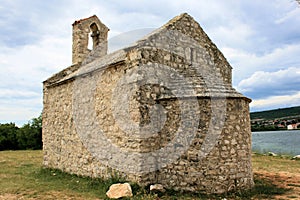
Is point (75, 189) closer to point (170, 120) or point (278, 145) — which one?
point (170, 120)

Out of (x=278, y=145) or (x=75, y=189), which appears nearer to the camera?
(x=75, y=189)

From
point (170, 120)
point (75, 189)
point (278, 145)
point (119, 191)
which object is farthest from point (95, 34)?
point (278, 145)

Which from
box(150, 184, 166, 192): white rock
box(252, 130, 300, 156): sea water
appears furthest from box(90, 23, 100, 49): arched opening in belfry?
box(252, 130, 300, 156): sea water

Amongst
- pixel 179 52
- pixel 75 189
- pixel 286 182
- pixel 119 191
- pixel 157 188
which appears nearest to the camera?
pixel 119 191

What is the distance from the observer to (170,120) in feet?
26.3

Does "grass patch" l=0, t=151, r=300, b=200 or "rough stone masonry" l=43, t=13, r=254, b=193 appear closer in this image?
"grass patch" l=0, t=151, r=300, b=200

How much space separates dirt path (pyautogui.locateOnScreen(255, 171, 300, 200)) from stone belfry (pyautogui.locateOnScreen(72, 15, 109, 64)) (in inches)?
363

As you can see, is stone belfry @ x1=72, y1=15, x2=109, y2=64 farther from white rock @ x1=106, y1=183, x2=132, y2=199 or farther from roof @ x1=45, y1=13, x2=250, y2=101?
white rock @ x1=106, y1=183, x2=132, y2=199

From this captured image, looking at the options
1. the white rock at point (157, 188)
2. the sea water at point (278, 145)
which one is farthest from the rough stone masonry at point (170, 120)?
the sea water at point (278, 145)

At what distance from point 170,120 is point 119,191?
234 cm

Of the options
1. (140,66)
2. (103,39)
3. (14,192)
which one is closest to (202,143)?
(140,66)

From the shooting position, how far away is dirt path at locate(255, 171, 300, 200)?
7938 millimetres

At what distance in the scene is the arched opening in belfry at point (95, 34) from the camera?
13891 millimetres

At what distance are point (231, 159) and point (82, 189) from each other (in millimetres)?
4383
